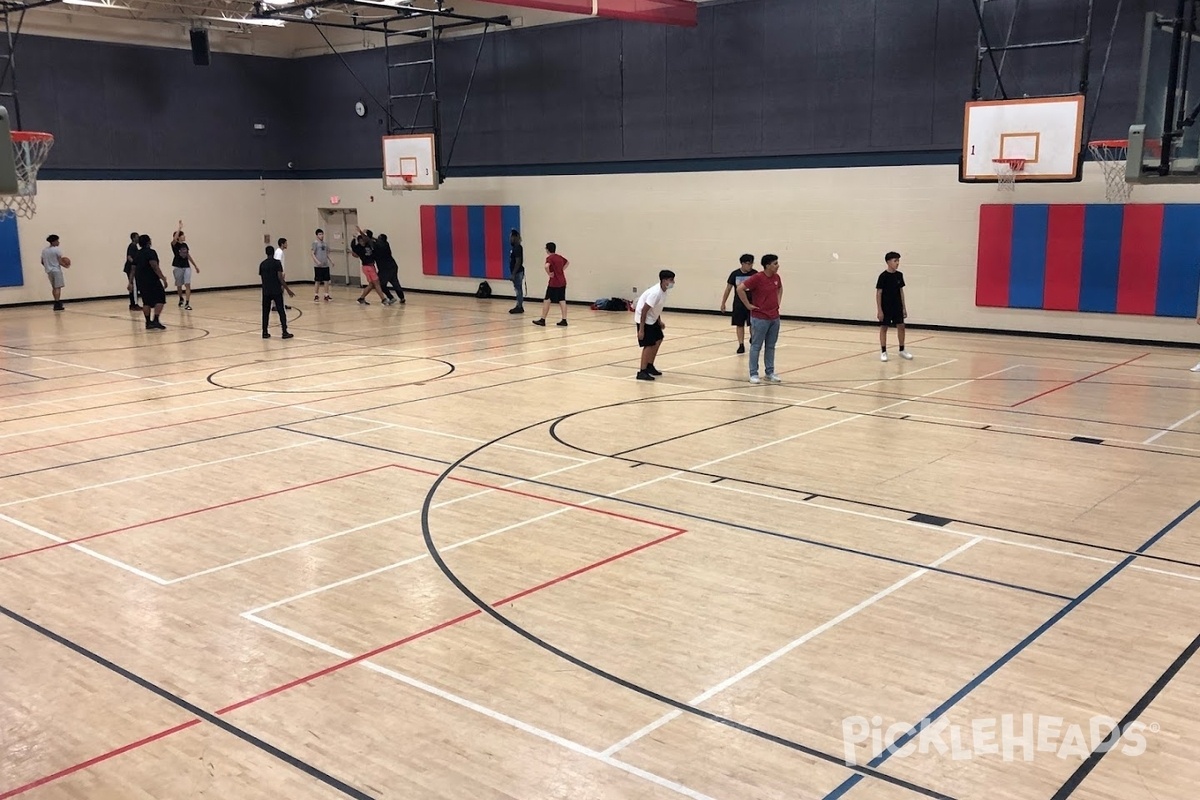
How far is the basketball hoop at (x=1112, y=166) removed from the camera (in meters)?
15.8

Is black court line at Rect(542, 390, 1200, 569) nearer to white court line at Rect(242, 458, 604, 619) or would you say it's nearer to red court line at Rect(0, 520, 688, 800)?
white court line at Rect(242, 458, 604, 619)

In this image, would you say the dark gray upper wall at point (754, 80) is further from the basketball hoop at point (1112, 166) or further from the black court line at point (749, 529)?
the black court line at point (749, 529)

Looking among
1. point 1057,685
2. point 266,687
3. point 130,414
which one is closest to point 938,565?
point 1057,685

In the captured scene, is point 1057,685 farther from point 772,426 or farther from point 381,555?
point 772,426

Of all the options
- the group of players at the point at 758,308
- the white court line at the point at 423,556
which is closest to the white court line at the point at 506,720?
the white court line at the point at 423,556

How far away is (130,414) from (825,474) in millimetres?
7941

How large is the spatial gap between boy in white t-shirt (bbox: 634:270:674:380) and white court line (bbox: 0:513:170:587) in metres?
7.13

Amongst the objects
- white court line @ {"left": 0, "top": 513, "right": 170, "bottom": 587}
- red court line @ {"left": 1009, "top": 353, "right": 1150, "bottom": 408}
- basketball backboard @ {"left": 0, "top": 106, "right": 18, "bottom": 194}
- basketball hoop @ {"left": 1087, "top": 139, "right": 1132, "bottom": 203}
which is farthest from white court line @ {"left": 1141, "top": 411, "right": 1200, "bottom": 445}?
basketball backboard @ {"left": 0, "top": 106, "right": 18, "bottom": 194}

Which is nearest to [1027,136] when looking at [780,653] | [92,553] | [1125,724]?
[780,653]

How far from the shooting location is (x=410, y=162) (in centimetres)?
2305

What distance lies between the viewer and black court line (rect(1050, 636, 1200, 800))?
3.84 meters

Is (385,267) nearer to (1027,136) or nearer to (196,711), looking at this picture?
(1027,136)

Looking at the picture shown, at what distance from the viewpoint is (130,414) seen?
37.3 feet

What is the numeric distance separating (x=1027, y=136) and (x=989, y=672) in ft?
40.7
